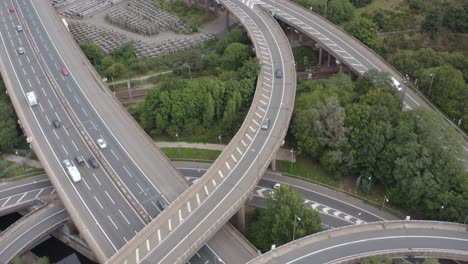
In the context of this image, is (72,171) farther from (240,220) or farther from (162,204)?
(240,220)

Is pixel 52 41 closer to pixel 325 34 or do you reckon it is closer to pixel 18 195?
pixel 18 195

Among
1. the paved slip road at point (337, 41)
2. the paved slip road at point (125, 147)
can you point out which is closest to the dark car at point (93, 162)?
the paved slip road at point (125, 147)

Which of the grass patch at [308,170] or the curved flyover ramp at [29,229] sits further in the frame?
the grass patch at [308,170]

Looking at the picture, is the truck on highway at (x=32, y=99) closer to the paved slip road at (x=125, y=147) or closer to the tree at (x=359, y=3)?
the paved slip road at (x=125, y=147)

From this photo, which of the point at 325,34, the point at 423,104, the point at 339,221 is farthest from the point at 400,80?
the point at 339,221

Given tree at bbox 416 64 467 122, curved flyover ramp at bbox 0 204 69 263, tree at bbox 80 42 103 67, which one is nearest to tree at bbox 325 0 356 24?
tree at bbox 416 64 467 122

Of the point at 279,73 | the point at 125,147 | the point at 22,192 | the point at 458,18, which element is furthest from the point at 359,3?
the point at 22,192
